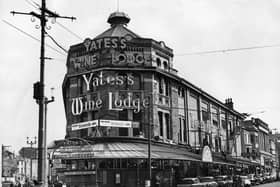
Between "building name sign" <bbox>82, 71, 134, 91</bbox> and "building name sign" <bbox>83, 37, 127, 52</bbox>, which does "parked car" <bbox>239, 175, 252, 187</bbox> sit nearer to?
"building name sign" <bbox>82, 71, 134, 91</bbox>

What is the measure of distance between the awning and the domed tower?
5.75 ft

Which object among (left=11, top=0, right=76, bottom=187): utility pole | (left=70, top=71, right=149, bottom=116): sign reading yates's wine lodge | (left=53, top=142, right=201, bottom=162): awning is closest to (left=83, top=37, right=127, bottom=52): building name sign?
(left=70, top=71, right=149, bottom=116): sign reading yates's wine lodge

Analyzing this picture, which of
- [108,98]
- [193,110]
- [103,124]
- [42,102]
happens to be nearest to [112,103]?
[108,98]

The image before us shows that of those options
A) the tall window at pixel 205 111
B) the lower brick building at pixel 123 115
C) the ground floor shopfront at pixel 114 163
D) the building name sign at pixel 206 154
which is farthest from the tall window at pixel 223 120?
the ground floor shopfront at pixel 114 163

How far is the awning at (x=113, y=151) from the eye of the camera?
4238cm

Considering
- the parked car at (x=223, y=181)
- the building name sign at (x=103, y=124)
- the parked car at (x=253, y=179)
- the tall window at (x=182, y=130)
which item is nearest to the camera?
the building name sign at (x=103, y=124)

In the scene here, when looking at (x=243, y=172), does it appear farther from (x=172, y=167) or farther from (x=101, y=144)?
(x=101, y=144)

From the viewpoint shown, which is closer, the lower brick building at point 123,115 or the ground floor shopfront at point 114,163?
the ground floor shopfront at point 114,163

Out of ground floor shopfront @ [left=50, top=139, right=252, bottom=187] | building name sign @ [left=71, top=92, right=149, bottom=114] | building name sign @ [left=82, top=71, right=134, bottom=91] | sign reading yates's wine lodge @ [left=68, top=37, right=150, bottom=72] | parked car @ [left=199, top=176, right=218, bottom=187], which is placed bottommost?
parked car @ [left=199, top=176, right=218, bottom=187]

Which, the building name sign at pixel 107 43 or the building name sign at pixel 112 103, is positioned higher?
the building name sign at pixel 107 43

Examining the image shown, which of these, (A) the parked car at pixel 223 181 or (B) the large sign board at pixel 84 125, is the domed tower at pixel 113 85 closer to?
(B) the large sign board at pixel 84 125

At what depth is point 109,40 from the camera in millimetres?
48812

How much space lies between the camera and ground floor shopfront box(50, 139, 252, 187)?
141 ft

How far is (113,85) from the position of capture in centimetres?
4822
